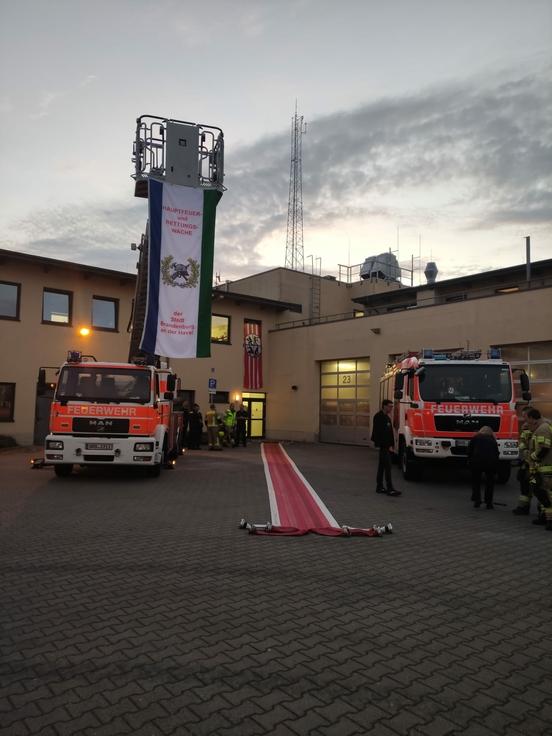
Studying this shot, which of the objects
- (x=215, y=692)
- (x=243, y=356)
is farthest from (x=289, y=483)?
(x=243, y=356)

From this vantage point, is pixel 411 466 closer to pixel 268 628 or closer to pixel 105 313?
pixel 268 628

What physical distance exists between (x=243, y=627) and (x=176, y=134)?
1580 cm

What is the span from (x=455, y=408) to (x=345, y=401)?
14143 mm

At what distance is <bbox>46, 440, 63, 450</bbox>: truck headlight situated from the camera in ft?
39.8

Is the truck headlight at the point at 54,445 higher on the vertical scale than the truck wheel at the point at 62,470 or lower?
higher

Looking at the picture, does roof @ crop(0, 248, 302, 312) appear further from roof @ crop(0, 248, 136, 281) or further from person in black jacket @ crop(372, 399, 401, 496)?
person in black jacket @ crop(372, 399, 401, 496)

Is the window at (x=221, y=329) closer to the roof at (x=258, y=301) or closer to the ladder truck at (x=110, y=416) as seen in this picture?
the roof at (x=258, y=301)

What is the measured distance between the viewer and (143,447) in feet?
40.8

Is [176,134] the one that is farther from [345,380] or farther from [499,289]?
[499,289]

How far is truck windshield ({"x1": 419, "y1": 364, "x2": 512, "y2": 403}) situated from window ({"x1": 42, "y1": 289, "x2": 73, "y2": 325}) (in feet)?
51.9

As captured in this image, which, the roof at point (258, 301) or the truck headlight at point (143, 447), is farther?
the roof at point (258, 301)

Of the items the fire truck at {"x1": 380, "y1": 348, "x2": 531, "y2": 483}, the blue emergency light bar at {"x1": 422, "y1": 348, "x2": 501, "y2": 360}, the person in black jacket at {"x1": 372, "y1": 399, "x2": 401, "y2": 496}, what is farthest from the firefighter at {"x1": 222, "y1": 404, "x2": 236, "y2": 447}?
the person in black jacket at {"x1": 372, "y1": 399, "x2": 401, "y2": 496}

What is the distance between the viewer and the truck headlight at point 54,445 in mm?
→ 12139

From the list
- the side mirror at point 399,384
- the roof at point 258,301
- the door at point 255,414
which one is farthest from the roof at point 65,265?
the side mirror at point 399,384
